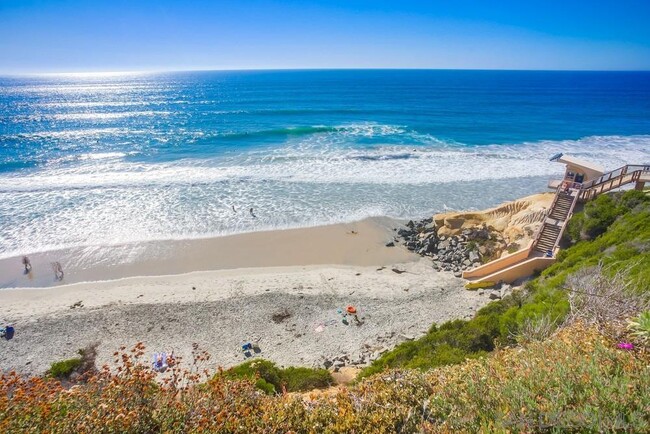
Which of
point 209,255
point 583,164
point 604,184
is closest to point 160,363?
point 209,255

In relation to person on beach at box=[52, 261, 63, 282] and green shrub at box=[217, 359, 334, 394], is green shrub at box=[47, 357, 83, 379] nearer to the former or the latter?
green shrub at box=[217, 359, 334, 394]

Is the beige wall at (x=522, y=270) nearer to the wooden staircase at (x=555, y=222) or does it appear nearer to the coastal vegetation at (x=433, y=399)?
the wooden staircase at (x=555, y=222)

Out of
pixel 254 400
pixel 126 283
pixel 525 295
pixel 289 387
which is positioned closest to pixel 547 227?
pixel 525 295

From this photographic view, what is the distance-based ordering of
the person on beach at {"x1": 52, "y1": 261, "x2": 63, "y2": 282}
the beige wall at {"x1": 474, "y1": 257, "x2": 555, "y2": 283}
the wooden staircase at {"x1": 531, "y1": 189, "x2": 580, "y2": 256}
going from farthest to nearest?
1. the person on beach at {"x1": 52, "y1": 261, "x2": 63, "y2": 282}
2. the wooden staircase at {"x1": 531, "y1": 189, "x2": 580, "y2": 256}
3. the beige wall at {"x1": 474, "y1": 257, "x2": 555, "y2": 283}

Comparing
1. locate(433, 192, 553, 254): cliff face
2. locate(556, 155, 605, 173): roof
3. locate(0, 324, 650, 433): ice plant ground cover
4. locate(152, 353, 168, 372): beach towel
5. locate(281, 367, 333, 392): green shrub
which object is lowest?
locate(152, 353, 168, 372): beach towel

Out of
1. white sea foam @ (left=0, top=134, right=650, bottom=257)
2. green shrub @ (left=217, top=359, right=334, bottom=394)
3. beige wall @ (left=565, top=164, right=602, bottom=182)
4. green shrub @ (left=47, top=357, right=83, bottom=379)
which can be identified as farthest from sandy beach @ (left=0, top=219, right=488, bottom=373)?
beige wall @ (left=565, top=164, right=602, bottom=182)

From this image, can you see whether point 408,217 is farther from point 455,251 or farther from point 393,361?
point 393,361

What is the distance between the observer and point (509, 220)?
1956cm

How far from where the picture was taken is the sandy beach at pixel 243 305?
12602 millimetres

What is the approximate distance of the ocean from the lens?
22.4 meters

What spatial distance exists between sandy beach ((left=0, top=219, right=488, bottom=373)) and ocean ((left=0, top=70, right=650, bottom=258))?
11.4ft

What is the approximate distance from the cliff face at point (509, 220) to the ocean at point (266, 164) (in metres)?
3.22

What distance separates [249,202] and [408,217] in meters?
10.5

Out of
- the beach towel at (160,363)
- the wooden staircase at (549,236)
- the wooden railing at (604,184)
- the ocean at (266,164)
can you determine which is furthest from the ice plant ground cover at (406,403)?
the ocean at (266,164)
